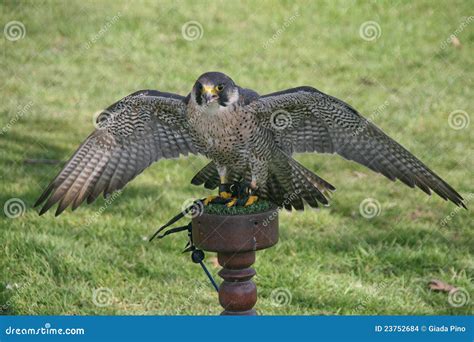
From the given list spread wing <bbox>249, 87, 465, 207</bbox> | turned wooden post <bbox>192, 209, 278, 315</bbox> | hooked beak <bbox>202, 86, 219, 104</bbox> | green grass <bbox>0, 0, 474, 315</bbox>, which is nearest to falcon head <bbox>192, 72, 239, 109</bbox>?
hooked beak <bbox>202, 86, 219, 104</bbox>

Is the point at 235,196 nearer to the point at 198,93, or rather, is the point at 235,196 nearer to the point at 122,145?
the point at 198,93

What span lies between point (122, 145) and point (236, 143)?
2.22ft

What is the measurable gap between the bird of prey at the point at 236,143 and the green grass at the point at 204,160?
1094mm

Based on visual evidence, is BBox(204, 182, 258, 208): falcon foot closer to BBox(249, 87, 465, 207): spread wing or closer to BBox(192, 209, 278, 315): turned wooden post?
BBox(192, 209, 278, 315): turned wooden post

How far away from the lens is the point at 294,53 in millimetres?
9984

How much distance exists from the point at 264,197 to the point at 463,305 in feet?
5.49

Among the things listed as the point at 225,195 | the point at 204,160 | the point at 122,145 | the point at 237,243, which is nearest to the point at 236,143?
the point at 225,195

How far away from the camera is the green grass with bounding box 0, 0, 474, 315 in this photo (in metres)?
5.14

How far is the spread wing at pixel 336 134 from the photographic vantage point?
3971 mm

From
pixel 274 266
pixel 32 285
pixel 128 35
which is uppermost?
pixel 128 35

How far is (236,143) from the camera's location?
12.8 feet

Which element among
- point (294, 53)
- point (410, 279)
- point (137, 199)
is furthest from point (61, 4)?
point (410, 279)

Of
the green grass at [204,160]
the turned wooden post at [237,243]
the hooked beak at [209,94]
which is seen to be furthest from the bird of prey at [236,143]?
the green grass at [204,160]

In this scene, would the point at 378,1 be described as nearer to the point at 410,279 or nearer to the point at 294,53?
the point at 294,53
